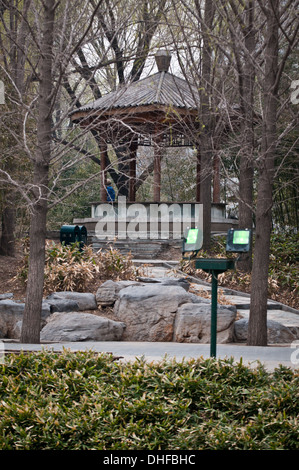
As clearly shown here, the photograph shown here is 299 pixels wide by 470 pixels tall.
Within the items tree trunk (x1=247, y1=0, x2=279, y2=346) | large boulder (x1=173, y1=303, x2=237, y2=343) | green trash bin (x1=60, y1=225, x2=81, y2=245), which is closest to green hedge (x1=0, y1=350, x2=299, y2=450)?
tree trunk (x1=247, y1=0, x2=279, y2=346)

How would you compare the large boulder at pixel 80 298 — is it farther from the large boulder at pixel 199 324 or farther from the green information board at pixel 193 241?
the green information board at pixel 193 241

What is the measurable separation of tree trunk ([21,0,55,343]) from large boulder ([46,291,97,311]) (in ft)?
7.58

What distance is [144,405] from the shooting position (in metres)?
3.60

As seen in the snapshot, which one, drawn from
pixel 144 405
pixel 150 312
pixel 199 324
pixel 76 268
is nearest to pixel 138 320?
pixel 150 312

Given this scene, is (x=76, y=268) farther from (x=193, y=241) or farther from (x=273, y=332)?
(x=193, y=241)

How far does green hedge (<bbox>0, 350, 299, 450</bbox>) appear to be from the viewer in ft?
10.8

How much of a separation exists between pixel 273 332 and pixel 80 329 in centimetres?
266

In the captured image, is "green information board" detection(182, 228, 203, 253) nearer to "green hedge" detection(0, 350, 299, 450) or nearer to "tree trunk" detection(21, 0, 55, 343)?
"green hedge" detection(0, 350, 299, 450)

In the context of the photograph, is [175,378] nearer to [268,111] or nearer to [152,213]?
[268,111]

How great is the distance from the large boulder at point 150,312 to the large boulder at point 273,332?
84cm

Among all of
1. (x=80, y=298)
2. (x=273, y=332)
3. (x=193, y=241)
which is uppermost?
(x=193, y=241)
